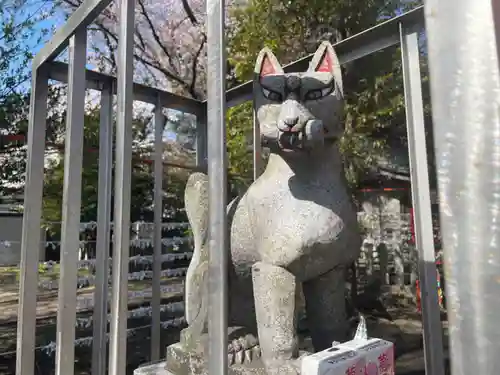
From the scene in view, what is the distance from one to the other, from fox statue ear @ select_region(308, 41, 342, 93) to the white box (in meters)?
1.10

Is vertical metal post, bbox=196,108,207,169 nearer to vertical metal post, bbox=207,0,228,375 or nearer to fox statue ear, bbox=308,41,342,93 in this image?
fox statue ear, bbox=308,41,342,93

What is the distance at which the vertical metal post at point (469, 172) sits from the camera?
2.10ft

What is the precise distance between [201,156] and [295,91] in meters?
2.15

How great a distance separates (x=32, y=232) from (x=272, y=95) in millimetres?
1561

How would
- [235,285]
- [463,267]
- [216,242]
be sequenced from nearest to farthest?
[463,267] → [216,242] → [235,285]

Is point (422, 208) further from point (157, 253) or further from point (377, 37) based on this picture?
point (157, 253)

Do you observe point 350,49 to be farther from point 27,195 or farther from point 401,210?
point 401,210

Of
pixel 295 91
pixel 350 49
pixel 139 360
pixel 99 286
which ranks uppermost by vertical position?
pixel 350 49

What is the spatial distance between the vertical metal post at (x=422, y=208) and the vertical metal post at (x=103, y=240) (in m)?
1.86

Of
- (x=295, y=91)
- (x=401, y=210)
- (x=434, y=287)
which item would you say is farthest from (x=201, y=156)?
(x=401, y=210)

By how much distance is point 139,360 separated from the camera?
13.7 feet

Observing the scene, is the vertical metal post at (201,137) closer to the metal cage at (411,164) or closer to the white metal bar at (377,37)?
the metal cage at (411,164)

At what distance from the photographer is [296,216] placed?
185 centimetres

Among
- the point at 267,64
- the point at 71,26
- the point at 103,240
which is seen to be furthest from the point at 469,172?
the point at 103,240
